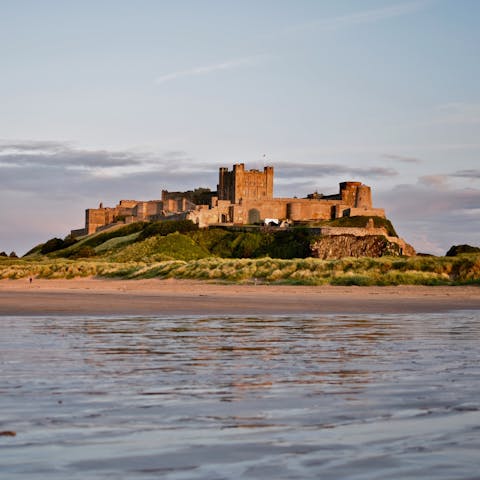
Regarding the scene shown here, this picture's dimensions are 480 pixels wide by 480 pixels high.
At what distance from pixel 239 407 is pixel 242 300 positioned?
729 inches

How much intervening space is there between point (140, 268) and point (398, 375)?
3470cm

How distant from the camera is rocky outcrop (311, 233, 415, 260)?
247 feet

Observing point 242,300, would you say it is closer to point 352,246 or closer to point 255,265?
point 255,265

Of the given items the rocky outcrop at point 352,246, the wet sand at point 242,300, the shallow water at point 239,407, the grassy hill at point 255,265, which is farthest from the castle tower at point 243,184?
the shallow water at point 239,407

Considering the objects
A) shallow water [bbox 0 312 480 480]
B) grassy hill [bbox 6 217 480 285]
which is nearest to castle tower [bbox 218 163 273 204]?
grassy hill [bbox 6 217 480 285]

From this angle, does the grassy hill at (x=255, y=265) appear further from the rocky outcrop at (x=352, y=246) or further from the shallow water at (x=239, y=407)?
the shallow water at (x=239, y=407)

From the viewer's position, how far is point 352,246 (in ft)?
250

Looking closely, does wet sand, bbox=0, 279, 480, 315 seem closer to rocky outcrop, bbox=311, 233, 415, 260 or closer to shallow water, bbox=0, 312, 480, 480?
shallow water, bbox=0, 312, 480, 480

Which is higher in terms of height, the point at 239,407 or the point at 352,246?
the point at 352,246

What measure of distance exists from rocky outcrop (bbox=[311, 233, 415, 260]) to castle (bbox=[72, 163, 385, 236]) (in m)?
19.1

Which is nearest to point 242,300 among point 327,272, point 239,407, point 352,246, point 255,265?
point 327,272

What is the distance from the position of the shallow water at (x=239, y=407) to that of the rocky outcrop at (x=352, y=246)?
207ft

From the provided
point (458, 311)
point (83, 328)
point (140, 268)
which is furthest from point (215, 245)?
point (83, 328)

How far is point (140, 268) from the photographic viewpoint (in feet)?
138
